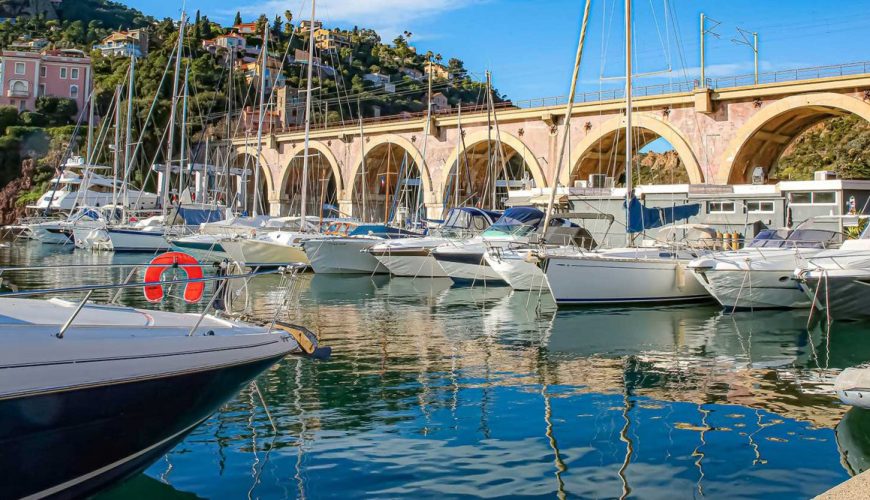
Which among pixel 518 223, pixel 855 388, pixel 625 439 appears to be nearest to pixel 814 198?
pixel 518 223

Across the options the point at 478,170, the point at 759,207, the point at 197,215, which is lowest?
the point at 759,207

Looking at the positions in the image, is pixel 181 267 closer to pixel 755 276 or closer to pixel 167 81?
pixel 755 276

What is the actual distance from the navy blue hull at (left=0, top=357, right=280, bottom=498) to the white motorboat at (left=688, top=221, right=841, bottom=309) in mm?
11942

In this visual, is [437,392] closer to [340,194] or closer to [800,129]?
[800,129]

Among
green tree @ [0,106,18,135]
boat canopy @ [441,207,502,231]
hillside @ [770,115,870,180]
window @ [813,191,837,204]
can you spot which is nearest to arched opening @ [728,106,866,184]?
window @ [813,191,837,204]

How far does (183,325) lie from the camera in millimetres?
5234

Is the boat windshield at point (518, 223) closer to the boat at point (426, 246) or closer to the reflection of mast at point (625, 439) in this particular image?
the boat at point (426, 246)

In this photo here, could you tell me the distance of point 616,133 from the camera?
3247 cm

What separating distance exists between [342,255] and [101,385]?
20312 millimetres

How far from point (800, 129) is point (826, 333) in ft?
68.7

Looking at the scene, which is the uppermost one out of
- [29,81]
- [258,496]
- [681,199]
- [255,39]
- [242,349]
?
[255,39]

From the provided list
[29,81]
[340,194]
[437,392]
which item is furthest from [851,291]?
[29,81]

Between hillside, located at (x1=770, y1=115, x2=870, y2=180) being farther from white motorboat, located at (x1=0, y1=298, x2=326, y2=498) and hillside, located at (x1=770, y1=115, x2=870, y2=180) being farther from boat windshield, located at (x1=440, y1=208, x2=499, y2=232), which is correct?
white motorboat, located at (x1=0, y1=298, x2=326, y2=498)

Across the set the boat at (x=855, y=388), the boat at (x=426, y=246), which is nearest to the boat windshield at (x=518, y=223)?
the boat at (x=426, y=246)
